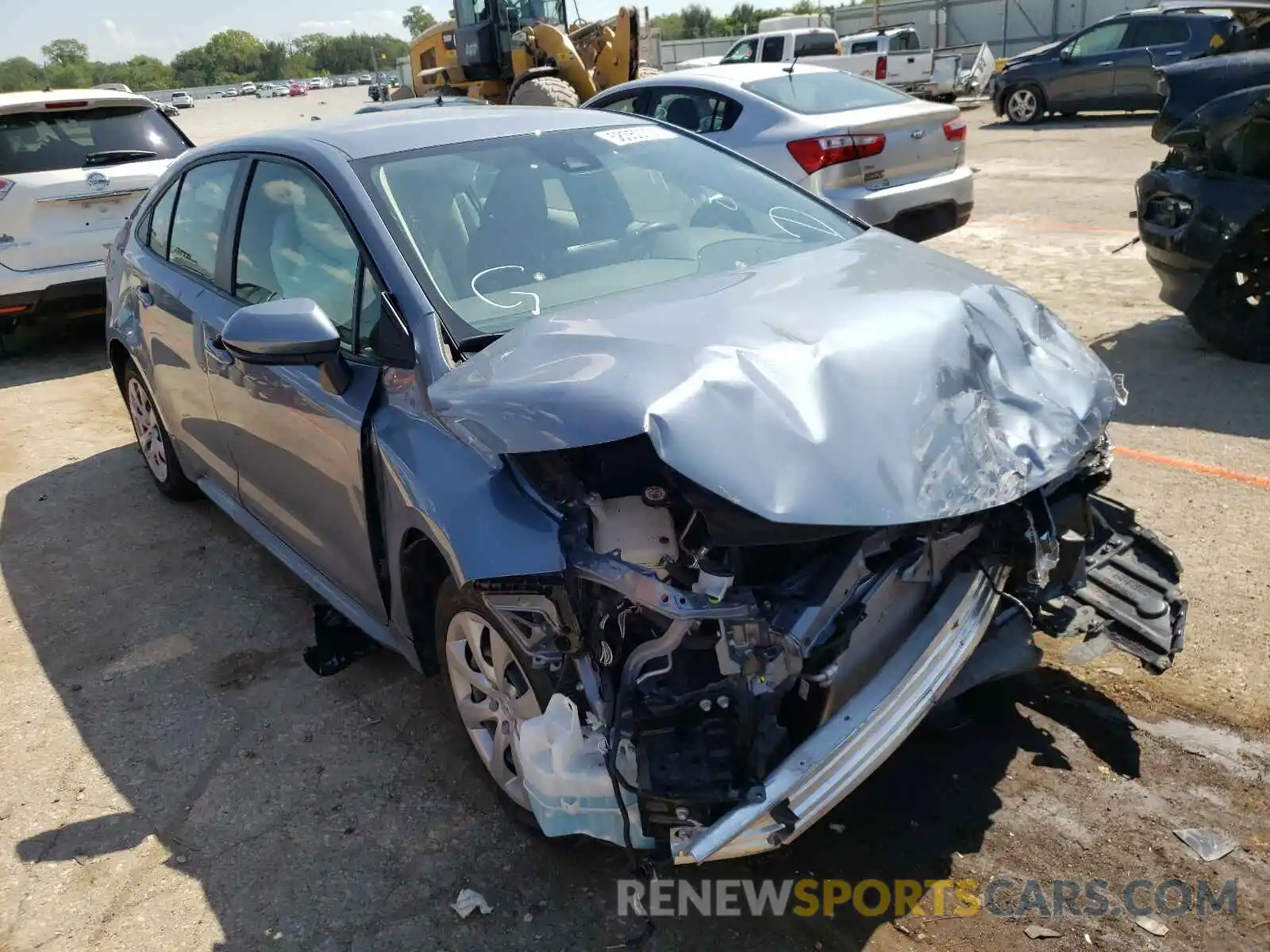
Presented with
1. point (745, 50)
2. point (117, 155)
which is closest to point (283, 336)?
point (117, 155)

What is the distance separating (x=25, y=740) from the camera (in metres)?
3.48

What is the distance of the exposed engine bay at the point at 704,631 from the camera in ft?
7.27

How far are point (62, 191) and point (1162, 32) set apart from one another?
16.9m

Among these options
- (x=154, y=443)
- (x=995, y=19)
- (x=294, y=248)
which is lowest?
(x=154, y=443)

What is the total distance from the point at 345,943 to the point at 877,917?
1.32 meters

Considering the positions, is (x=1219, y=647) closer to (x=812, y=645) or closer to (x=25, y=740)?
(x=812, y=645)

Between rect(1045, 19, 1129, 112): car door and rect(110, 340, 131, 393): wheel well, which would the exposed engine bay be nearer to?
rect(110, 340, 131, 393): wheel well

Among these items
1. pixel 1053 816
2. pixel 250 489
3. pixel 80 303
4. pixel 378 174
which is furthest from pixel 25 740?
pixel 80 303

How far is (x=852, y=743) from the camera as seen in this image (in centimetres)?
220

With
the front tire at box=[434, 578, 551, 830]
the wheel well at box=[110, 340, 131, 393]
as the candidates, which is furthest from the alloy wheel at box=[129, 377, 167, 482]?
the front tire at box=[434, 578, 551, 830]

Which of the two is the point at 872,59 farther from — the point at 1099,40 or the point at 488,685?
the point at 488,685

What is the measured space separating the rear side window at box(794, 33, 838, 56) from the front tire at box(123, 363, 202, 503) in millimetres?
21136

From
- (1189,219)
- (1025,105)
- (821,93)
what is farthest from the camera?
(1025,105)

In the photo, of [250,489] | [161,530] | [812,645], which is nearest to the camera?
[812,645]
